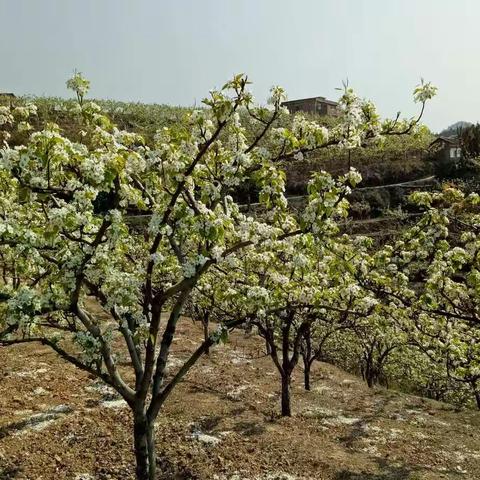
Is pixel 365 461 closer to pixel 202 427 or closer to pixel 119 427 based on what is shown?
pixel 202 427

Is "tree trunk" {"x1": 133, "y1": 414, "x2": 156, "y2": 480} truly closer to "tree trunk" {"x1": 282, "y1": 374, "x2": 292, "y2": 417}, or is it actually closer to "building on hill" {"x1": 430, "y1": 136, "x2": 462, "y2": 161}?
"tree trunk" {"x1": 282, "y1": 374, "x2": 292, "y2": 417}

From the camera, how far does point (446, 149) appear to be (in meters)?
71.6

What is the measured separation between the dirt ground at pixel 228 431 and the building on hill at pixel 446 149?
185 ft

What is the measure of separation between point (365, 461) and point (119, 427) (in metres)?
7.32

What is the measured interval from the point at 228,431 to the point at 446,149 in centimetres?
6606

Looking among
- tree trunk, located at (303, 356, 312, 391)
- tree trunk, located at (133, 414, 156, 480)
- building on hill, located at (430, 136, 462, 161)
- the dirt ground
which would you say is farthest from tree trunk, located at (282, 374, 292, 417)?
building on hill, located at (430, 136, 462, 161)

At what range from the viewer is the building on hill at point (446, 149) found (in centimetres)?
7081

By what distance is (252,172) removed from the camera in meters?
9.52

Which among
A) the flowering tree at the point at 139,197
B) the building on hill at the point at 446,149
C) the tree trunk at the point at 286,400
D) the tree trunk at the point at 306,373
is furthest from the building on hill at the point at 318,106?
the flowering tree at the point at 139,197

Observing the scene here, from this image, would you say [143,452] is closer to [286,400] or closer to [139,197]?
[139,197]

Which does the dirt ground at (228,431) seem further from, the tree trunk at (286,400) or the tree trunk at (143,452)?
the tree trunk at (143,452)

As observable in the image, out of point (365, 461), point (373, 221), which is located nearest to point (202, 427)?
point (365, 461)

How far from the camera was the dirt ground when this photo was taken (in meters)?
13.3

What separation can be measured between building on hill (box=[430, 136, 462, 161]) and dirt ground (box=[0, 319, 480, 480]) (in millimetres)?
56311
